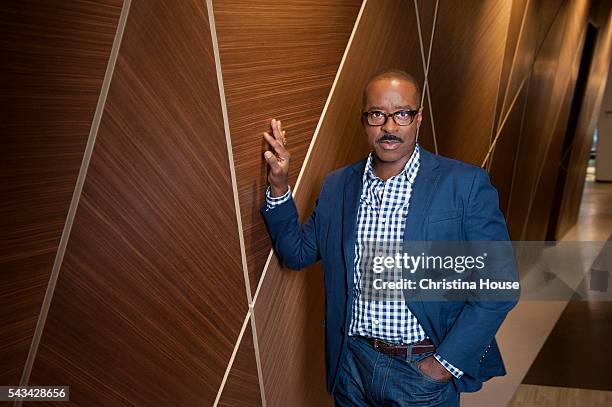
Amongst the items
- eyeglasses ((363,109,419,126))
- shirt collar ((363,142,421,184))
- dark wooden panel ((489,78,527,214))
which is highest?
dark wooden panel ((489,78,527,214))

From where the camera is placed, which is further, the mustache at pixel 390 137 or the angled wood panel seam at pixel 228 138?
the mustache at pixel 390 137

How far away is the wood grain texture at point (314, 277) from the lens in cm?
246

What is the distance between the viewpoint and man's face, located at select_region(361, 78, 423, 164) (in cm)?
209

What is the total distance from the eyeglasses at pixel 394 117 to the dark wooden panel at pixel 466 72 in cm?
180

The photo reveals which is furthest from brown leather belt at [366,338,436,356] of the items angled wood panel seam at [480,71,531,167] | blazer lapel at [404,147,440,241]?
angled wood panel seam at [480,71,531,167]

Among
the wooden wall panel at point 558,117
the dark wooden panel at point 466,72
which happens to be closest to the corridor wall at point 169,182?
the dark wooden panel at point 466,72

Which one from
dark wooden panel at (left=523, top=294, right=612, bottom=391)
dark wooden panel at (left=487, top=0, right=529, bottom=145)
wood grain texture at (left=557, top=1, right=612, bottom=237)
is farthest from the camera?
wood grain texture at (left=557, top=1, right=612, bottom=237)

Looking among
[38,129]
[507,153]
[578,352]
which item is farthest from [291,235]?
[507,153]

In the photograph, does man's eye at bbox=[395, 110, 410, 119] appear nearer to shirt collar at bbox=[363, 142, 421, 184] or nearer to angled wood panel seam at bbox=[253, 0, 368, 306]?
shirt collar at bbox=[363, 142, 421, 184]

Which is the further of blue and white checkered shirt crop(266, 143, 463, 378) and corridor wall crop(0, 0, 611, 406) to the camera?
blue and white checkered shirt crop(266, 143, 463, 378)

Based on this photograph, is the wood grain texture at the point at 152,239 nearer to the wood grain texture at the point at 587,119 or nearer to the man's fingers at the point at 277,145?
the man's fingers at the point at 277,145

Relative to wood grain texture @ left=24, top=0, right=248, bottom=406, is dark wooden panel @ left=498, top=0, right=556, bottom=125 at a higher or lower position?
higher

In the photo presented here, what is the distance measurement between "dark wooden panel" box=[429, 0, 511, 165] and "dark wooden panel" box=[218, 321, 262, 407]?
2075 mm

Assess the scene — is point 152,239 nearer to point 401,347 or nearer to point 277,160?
point 277,160
